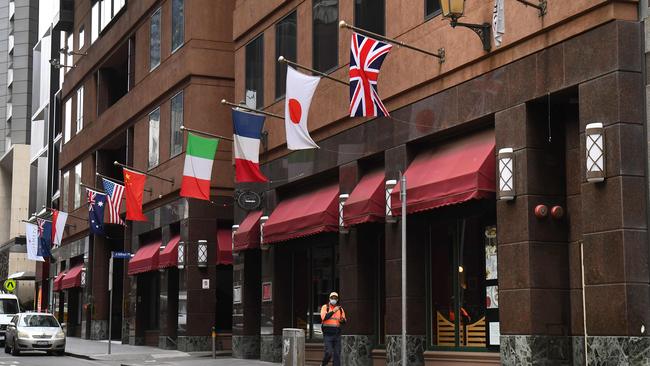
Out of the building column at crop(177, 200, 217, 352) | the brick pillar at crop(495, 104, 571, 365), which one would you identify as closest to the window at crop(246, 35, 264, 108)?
the building column at crop(177, 200, 217, 352)

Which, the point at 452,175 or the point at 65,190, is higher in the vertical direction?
the point at 65,190

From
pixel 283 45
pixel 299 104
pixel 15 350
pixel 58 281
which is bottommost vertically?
pixel 15 350

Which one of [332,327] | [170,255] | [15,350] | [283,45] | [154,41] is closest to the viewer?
[332,327]

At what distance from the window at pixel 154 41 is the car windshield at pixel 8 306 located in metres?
12.4

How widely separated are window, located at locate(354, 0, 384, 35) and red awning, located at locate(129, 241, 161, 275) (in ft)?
54.8

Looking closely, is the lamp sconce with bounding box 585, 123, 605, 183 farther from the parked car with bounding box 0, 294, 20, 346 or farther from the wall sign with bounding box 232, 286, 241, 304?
the parked car with bounding box 0, 294, 20, 346

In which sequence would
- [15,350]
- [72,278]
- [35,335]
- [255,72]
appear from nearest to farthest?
[255,72] < [35,335] < [15,350] < [72,278]

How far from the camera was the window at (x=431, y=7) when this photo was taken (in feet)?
66.2

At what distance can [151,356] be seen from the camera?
3219 cm

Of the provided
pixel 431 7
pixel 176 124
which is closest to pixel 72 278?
pixel 176 124

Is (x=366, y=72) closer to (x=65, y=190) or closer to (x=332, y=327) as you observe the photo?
(x=332, y=327)

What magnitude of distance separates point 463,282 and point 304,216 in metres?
5.97

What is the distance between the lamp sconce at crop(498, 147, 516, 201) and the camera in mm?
17219

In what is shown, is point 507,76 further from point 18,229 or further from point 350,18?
point 18,229
